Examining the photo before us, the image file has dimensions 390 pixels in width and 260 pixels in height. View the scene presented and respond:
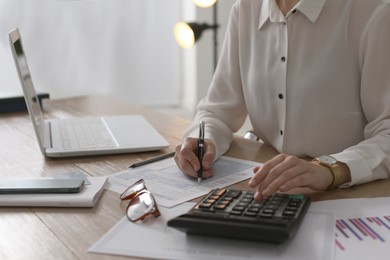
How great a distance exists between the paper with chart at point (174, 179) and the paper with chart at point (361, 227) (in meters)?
0.22

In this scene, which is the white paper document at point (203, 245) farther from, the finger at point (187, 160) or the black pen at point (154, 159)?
the black pen at point (154, 159)

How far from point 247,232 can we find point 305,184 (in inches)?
9.8

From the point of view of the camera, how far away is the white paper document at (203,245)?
0.75m

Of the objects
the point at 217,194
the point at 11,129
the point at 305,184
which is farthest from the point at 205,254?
the point at 11,129

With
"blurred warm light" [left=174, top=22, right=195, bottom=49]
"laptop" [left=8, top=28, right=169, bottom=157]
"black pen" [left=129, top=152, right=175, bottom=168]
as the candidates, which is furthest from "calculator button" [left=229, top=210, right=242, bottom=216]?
"blurred warm light" [left=174, top=22, right=195, bottom=49]

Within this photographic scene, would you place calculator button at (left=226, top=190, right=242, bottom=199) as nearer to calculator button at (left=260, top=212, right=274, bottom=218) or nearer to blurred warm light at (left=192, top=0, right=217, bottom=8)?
calculator button at (left=260, top=212, right=274, bottom=218)

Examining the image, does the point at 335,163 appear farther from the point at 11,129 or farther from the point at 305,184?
the point at 11,129

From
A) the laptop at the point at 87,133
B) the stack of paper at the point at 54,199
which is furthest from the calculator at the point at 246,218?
the laptop at the point at 87,133

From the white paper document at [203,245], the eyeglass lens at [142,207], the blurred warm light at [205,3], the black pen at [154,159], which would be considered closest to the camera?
the white paper document at [203,245]

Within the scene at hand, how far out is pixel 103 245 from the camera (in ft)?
2.63

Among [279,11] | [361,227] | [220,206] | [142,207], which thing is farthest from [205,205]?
[279,11]

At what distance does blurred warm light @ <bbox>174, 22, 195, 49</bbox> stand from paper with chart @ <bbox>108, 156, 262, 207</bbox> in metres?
1.19

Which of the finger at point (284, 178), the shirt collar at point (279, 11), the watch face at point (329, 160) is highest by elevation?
the shirt collar at point (279, 11)

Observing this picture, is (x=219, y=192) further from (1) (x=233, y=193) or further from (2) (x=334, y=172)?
(2) (x=334, y=172)
